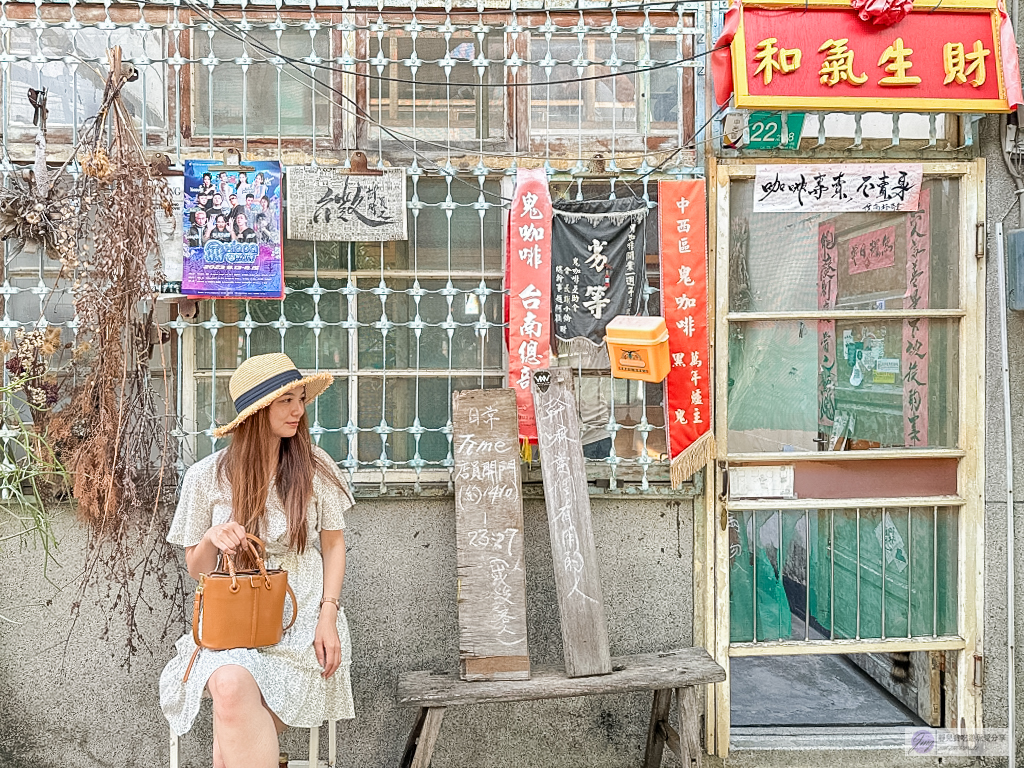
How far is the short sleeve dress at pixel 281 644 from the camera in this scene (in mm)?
2959

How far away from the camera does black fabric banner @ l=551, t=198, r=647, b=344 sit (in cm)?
382

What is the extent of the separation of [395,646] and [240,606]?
1.25 metres

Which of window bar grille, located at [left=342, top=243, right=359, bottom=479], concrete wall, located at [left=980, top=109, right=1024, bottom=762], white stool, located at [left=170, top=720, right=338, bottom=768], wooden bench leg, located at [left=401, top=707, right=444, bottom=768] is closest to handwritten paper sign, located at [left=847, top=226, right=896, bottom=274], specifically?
concrete wall, located at [left=980, top=109, right=1024, bottom=762]

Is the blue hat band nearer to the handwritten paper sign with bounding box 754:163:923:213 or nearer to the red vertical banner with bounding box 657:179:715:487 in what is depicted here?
the red vertical banner with bounding box 657:179:715:487

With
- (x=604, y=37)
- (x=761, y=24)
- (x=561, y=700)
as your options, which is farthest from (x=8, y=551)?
(x=761, y=24)

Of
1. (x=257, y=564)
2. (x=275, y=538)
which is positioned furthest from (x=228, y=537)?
(x=275, y=538)

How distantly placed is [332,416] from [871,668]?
3589 millimetres

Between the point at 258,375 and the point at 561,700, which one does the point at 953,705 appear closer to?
the point at 561,700

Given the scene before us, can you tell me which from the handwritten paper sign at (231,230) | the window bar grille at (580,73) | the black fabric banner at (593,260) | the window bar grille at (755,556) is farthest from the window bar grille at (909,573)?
the handwritten paper sign at (231,230)

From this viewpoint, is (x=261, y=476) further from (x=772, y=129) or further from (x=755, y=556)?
(x=772, y=129)

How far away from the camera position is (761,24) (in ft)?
11.7

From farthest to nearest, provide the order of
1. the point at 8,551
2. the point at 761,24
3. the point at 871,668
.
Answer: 1. the point at 871,668
2. the point at 8,551
3. the point at 761,24

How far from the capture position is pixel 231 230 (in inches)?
144

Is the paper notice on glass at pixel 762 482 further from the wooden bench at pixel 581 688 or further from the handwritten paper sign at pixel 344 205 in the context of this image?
the handwritten paper sign at pixel 344 205
